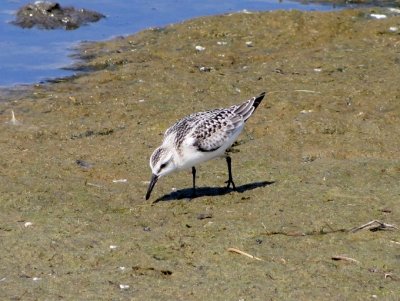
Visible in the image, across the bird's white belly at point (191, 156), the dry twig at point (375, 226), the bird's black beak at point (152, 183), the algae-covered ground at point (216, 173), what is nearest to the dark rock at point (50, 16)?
the algae-covered ground at point (216, 173)

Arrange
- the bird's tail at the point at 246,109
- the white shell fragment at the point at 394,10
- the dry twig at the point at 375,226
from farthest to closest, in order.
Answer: the white shell fragment at the point at 394,10 → the bird's tail at the point at 246,109 → the dry twig at the point at 375,226

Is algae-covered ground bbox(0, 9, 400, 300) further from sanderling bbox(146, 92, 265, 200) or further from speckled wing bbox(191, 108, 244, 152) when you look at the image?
speckled wing bbox(191, 108, 244, 152)

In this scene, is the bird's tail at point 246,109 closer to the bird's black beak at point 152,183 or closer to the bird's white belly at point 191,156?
the bird's white belly at point 191,156

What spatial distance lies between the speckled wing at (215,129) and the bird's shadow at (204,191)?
45 cm

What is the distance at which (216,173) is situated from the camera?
10.6 m

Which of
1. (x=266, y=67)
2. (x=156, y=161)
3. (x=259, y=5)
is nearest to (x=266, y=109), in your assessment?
(x=266, y=67)

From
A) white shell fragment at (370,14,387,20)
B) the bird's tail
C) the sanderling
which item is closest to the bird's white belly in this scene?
the sanderling

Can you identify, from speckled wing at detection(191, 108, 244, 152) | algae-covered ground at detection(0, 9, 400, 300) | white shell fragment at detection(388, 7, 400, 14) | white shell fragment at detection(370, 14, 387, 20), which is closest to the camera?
algae-covered ground at detection(0, 9, 400, 300)

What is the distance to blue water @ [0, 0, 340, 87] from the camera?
1492 cm

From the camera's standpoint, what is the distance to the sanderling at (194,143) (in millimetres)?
9609

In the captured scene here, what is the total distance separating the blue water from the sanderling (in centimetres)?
496

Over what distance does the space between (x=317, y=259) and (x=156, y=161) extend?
234 centimetres

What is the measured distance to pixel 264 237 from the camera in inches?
330

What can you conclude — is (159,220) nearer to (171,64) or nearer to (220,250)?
(220,250)
